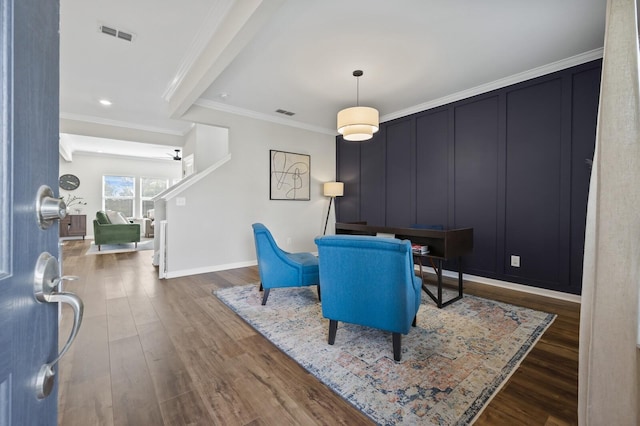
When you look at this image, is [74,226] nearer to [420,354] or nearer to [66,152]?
[66,152]

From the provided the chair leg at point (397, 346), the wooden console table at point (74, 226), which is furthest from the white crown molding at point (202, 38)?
the wooden console table at point (74, 226)

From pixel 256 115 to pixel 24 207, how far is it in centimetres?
449

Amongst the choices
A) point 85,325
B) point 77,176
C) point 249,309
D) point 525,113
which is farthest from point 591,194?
point 77,176

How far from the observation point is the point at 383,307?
6.05 ft

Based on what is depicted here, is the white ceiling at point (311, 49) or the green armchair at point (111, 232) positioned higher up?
the white ceiling at point (311, 49)

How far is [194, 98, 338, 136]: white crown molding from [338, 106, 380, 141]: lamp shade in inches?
74.2

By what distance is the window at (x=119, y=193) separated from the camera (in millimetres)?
8695

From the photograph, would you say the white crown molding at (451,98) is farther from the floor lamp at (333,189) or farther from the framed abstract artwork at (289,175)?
the floor lamp at (333,189)

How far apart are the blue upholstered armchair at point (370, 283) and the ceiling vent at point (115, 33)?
2.66 meters

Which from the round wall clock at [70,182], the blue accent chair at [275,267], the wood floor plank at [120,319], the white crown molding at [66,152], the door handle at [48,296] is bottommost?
the wood floor plank at [120,319]

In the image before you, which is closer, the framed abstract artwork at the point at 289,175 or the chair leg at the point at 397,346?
the chair leg at the point at 397,346

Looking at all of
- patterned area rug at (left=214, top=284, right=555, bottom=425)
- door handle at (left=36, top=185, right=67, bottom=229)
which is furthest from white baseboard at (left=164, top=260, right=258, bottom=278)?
door handle at (left=36, top=185, right=67, bottom=229)

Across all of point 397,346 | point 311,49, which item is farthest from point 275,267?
point 311,49

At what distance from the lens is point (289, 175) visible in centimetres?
505
